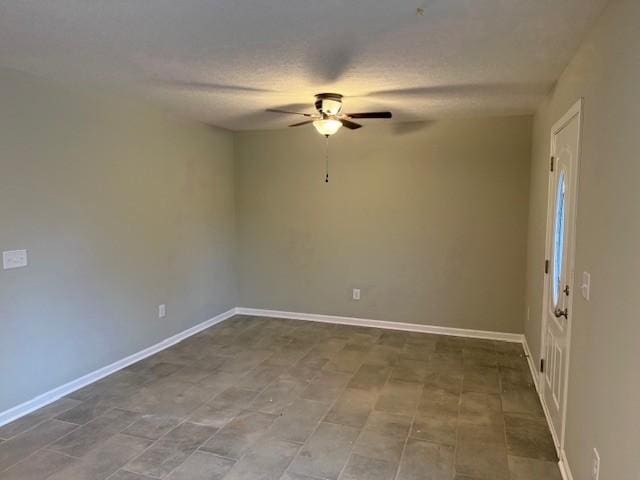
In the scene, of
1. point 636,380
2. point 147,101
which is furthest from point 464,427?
point 147,101

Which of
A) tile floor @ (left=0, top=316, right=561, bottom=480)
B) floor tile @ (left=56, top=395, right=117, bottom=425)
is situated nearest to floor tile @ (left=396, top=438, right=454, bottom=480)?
tile floor @ (left=0, top=316, right=561, bottom=480)

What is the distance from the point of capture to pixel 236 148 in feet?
18.0

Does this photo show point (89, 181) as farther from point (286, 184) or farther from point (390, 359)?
point (390, 359)

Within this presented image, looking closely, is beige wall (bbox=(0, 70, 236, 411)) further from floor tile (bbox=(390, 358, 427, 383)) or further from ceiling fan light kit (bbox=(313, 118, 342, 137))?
floor tile (bbox=(390, 358, 427, 383))

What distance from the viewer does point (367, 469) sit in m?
2.44

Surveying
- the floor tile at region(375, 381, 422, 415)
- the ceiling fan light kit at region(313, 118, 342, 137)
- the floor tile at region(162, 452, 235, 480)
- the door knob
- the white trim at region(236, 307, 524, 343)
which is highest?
the ceiling fan light kit at region(313, 118, 342, 137)

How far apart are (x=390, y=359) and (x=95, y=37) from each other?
344 centimetres

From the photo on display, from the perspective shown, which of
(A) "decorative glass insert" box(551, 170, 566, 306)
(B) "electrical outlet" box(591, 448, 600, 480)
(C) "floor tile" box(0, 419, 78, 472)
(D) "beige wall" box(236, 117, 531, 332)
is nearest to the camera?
(B) "electrical outlet" box(591, 448, 600, 480)

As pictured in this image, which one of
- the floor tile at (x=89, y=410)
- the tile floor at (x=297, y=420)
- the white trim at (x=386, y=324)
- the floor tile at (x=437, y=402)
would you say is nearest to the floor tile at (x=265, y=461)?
the tile floor at (x=297, y=420)

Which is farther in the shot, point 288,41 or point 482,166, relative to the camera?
point 482,166

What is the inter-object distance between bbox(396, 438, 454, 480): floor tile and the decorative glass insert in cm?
121

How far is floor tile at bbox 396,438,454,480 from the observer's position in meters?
2.39

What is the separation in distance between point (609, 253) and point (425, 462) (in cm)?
155

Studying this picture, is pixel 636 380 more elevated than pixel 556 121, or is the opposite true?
pixel 556 121
